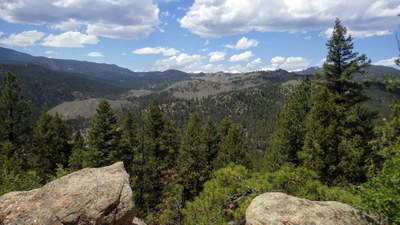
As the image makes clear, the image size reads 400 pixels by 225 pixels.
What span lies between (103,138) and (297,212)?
27928 mm

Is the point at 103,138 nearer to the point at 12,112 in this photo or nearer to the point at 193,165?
the point at 193,165

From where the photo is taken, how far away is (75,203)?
517 inches

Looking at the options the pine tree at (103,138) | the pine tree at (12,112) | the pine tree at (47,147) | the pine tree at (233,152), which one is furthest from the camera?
the pine tree at (12,112)

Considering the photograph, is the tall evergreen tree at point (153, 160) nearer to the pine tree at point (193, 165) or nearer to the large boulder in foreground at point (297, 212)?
the pine tree at point (193, 165)

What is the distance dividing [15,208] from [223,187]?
8947 millimetres

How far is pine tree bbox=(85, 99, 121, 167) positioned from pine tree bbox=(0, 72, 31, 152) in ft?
42.2

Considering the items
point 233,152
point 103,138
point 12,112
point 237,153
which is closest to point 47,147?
point 12,112

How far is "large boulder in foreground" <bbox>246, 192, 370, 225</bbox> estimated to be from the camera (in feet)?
31.6

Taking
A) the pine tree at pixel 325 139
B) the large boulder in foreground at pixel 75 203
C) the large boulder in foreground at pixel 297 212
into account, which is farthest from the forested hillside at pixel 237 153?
the large boulder in foreground at pixel 75 203

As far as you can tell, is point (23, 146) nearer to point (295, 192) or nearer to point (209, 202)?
point (209, 202)

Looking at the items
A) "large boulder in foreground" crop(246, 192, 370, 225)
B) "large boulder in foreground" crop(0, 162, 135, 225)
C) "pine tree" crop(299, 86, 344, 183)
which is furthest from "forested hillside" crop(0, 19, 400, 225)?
"large boulder in foreground" crop(0, 162, 135, 225)

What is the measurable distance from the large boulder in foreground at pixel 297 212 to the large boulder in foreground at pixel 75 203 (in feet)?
Result: 19.7

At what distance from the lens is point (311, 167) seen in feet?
74.3

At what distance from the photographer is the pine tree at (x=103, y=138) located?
33.2 m
